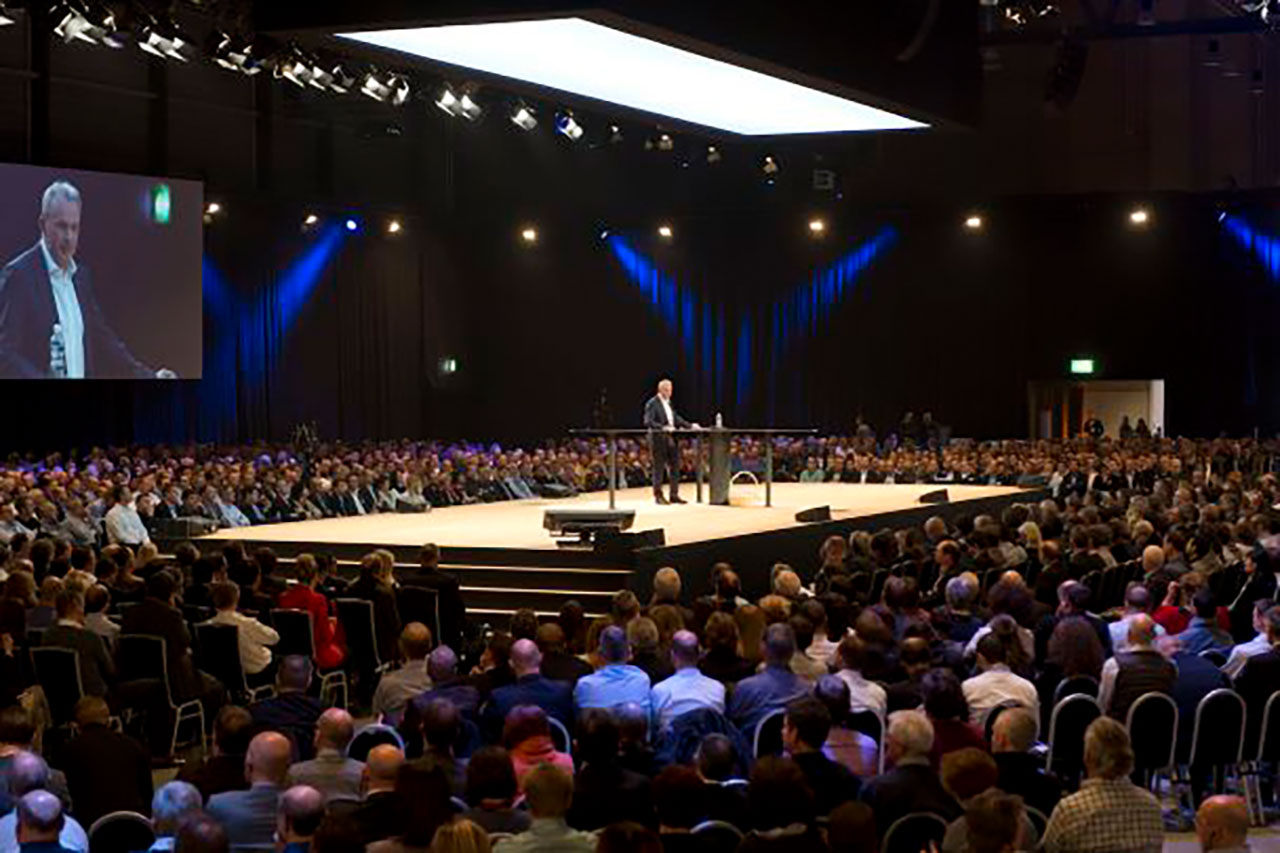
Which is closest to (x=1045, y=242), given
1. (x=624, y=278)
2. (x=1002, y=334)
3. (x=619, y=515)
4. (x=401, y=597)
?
(x=1002, y=334)

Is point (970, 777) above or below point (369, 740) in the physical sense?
above

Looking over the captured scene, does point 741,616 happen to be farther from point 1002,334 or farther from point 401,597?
point 1002,334

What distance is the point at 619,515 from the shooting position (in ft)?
49.7

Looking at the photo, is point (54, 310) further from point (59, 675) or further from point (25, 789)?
point (25, 789)

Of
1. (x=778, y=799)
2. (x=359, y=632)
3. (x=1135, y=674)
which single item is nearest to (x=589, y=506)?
(x=359, y=632)

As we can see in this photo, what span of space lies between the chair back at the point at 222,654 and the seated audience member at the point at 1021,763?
5.45m

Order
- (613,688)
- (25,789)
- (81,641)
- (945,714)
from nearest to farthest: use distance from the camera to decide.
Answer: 1. (25,789)
2. (945,714)
3. (613,688)
4. (81,641)

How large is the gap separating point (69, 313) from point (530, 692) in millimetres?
17007

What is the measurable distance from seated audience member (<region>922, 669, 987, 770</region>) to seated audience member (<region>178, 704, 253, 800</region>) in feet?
8.08

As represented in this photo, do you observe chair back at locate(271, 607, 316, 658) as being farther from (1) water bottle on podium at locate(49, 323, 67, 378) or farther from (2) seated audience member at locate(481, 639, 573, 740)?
(1) water bottle on podium at locate(49, 323, 67, 378)

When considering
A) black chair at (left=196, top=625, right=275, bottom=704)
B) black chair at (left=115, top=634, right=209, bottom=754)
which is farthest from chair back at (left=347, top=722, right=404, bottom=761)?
black chair at (left=196, top=625, right=275, bottom=704)

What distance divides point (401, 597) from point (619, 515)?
333 cm

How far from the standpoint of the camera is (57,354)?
2311 cm

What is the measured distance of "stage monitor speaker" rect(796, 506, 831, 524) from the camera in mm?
17516
